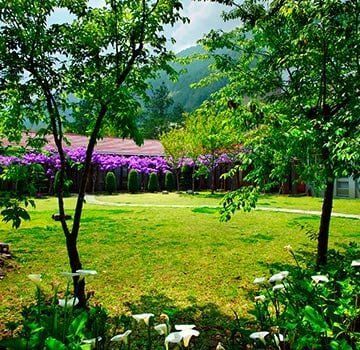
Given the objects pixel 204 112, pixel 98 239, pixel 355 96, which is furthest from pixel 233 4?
pixel 98 239

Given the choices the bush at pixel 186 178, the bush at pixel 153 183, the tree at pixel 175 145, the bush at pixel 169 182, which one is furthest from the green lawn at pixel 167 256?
the bush at pixel 186 178

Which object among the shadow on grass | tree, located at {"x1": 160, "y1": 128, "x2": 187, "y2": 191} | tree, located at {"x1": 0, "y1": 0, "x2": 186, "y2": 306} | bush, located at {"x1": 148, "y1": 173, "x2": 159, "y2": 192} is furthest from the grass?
tree, located at {"x1": 0, "y1": 0, "x2": 186, "y2": 306}

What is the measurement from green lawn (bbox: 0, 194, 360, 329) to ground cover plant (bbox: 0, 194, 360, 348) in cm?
1

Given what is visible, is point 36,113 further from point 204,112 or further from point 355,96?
point 355,96

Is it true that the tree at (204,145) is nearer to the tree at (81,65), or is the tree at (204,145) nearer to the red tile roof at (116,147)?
the red tile roof at (116,147)

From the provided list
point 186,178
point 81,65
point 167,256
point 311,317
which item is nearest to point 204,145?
point 186,178

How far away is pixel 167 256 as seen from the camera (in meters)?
6.18

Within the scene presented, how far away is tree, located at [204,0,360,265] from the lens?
340 cm

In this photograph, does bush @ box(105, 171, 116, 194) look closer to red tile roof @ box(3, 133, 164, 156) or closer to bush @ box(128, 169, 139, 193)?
bush @ box(128, 169, 139, 193)

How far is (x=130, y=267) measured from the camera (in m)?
5.53

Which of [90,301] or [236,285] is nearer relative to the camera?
[90,301]

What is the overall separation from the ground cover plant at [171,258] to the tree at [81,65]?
1.20 m

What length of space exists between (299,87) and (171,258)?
357 centimetres

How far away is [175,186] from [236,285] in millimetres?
20917
